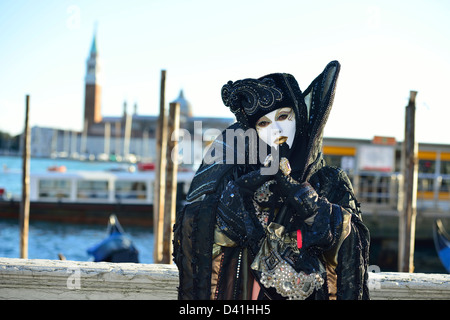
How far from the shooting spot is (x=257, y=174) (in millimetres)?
1986

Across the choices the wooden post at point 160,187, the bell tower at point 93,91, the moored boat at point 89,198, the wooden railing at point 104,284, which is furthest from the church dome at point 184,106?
the wooden railing at point 104,284

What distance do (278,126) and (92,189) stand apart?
1981cm

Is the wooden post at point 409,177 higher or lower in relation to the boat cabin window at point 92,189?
higher

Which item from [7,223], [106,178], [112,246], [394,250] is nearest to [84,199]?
[106,178]

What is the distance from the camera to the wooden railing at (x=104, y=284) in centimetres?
277

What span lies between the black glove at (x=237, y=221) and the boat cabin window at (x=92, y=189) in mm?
19625

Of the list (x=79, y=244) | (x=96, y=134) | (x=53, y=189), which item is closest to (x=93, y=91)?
(x=96, y=134)

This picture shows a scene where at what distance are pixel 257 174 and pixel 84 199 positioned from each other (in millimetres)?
19773

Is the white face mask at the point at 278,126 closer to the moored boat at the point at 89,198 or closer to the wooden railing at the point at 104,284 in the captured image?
the wooden railing at the point at 104,284

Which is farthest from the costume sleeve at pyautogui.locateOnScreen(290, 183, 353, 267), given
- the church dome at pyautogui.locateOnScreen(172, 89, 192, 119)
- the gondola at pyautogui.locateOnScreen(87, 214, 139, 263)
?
the church dome at pyautogui.locateOnScreen(172, 89, 192, 119)

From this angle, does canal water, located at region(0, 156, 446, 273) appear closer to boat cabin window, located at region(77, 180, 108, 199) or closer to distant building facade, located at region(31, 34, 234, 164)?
boat cabin window, located at region(77, 180, 108, 199)
